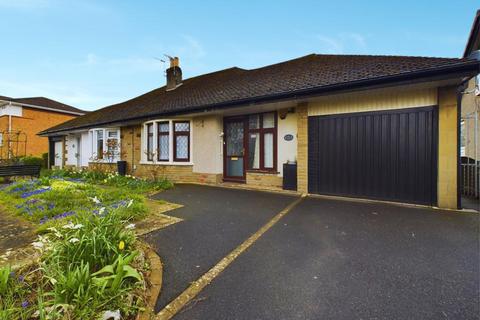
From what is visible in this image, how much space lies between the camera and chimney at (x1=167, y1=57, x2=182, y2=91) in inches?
586

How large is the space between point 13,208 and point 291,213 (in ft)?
21.6

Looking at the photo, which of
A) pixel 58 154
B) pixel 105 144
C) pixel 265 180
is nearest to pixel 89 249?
pixel 265 180

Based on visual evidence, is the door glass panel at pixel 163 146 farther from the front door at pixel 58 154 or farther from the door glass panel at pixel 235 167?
the front door at pixel 58 154

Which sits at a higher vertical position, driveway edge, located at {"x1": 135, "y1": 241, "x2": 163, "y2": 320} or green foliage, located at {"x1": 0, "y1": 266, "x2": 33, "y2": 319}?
green foliage, located at {"x1": 0, "y1": 266, "x2": 33, "y2": 319}

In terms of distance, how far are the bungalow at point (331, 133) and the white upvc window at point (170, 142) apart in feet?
0.15

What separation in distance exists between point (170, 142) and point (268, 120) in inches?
179

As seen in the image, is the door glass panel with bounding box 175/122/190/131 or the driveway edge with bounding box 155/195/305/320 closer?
the driveway edge with bounding box 155/195/305/320

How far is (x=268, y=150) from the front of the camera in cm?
836

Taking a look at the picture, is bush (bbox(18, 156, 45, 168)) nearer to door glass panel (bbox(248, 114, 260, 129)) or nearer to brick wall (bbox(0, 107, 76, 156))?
brick wall (bbox(0, 107, 76, 156))

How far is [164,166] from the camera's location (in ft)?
32.5

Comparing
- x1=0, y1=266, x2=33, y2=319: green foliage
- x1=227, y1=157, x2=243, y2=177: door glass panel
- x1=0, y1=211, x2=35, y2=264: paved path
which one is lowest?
x1=0, y1=211, x2=35, y2=264: paved path

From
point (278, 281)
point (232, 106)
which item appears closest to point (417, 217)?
point (278, 281)

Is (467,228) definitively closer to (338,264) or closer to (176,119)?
(338,264)

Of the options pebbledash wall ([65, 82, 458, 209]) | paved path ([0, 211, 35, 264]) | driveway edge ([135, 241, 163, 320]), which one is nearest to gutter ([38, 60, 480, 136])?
pebbledash wall ([65, 82, 458, 209])
